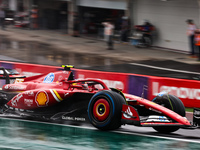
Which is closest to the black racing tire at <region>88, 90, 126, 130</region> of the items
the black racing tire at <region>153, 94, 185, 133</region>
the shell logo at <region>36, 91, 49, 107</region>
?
the black racing tire at <region>153, 94, 185, 133</region>

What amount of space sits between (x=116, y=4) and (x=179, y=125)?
18.8 meters

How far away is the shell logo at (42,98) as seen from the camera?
920 cm

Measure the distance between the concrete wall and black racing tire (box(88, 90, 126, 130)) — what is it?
45.6 ft

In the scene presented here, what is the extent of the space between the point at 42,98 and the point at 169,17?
49.0 ft

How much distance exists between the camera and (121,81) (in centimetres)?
1274

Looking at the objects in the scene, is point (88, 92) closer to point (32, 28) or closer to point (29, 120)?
point (29, 120)

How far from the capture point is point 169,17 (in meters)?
22.7

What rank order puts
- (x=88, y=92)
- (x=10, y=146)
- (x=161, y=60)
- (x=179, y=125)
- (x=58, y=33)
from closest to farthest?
(x=10, y=146), (x=179, y=125), (x=88, y=92), (x=161, y=60), (x=58, y=33)

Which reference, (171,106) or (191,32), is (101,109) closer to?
(171,106)

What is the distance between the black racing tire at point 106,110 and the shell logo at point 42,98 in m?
1.25

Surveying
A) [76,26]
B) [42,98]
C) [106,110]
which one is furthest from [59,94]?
[76,26]

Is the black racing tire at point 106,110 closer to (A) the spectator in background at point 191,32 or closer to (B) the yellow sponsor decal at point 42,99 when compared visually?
(B) the yellow sponsor decal at point 42,99

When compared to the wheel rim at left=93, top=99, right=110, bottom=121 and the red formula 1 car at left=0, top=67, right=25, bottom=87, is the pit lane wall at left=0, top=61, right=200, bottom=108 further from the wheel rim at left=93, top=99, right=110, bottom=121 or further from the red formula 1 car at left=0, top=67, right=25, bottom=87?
the wheel rim at left=93, top=99, right=110, bottom=121

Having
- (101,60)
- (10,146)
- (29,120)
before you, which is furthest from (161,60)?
(10,146)
